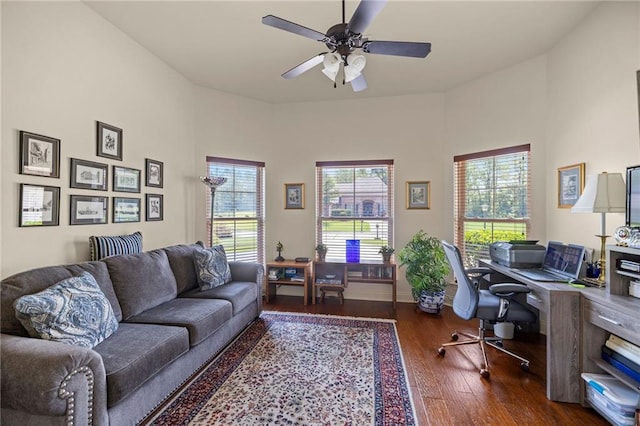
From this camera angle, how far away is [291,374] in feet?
7.65

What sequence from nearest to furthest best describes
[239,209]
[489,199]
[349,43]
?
[349,43], [489,199], [239,209]

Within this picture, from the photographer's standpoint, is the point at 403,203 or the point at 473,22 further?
the point at 403,203

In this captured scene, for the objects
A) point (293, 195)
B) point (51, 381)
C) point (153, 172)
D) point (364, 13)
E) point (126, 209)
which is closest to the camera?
point (51, 381)

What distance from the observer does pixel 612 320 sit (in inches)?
70.6

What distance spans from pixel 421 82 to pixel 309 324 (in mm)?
3453

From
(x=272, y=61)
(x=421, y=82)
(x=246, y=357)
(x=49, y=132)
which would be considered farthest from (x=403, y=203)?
(x=49, y=132)

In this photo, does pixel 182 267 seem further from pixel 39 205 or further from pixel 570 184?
pixel 570 184

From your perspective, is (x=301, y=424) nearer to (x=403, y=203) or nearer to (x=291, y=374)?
(x=291, y=374)

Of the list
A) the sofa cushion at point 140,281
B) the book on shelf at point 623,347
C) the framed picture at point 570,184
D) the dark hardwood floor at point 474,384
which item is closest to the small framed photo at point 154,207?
the sofa cushion at point 140,281

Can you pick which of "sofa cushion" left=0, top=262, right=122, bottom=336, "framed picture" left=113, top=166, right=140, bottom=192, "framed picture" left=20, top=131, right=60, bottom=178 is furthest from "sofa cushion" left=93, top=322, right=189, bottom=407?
"framed picture" left=113, top=166, right=140, bottom=192

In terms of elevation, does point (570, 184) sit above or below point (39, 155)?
below

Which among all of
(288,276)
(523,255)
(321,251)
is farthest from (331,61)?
(288,276)

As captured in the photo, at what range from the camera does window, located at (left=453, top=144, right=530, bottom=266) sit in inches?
134

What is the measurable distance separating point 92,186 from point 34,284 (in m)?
1.09
